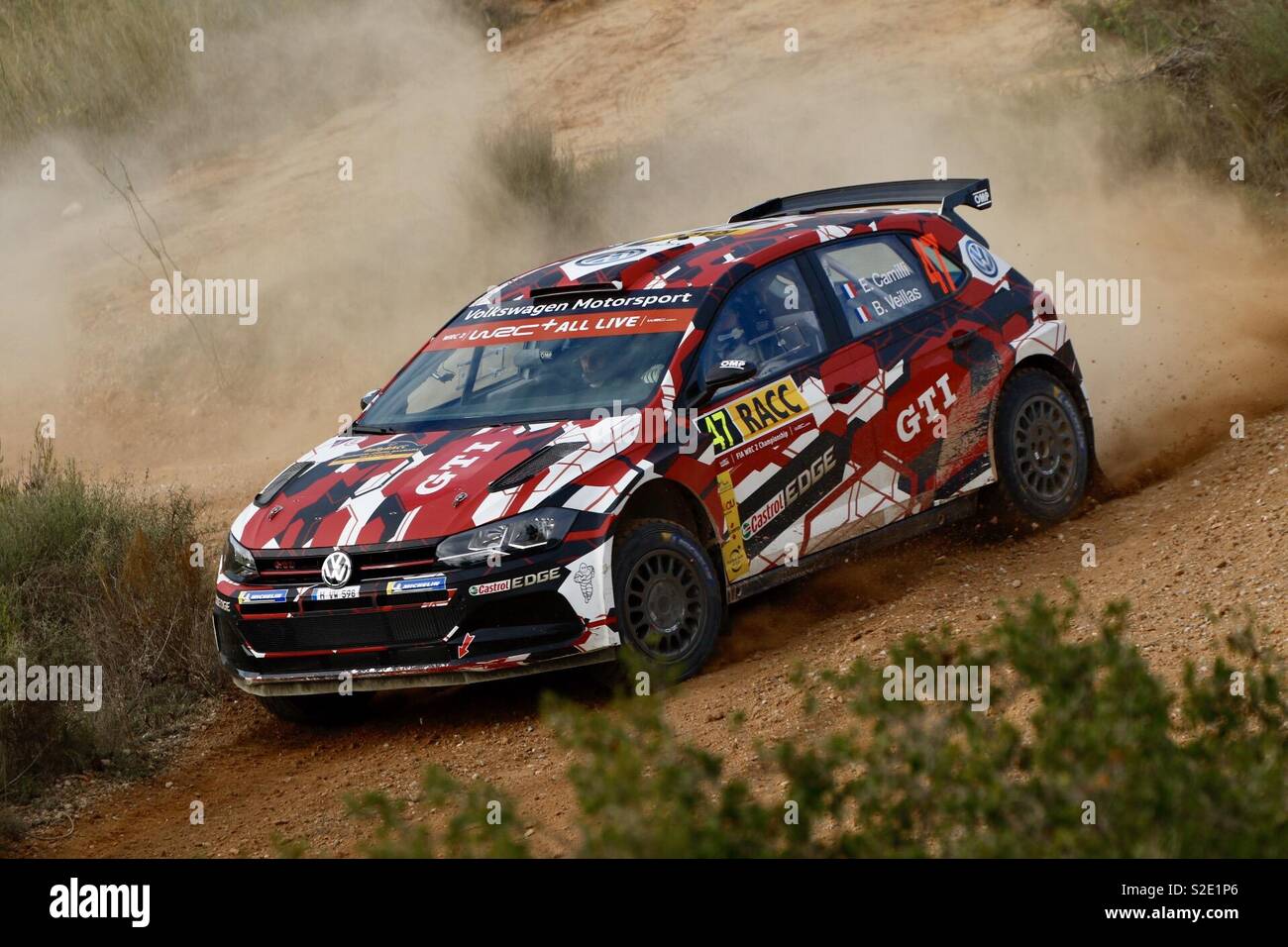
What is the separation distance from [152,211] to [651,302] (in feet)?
46.9

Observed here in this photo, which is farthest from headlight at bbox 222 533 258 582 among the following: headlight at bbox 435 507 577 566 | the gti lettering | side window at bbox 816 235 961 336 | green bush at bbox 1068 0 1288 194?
green bush at bbox 1068 0 1288 194

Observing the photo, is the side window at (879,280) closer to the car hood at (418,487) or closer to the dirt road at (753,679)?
the dirt road at (753,679)

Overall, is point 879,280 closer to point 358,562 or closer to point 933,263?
point 933,263

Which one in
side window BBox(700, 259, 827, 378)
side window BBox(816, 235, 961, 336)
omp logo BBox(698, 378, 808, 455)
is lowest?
omp logo BBox(698, 378, 808, 455)

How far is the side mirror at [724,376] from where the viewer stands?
24.5 feet

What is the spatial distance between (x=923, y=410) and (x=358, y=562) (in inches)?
117

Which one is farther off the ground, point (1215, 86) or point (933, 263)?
point (1215, 86)

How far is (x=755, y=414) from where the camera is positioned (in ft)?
25.1

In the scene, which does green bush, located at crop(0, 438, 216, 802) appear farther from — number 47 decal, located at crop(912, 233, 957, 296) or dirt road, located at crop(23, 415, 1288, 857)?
number 47 decal, located at crop(912, 233, 957, 296)

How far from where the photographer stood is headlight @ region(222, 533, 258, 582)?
23.7ft

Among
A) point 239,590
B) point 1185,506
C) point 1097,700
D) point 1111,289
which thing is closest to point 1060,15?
point 1111,289
